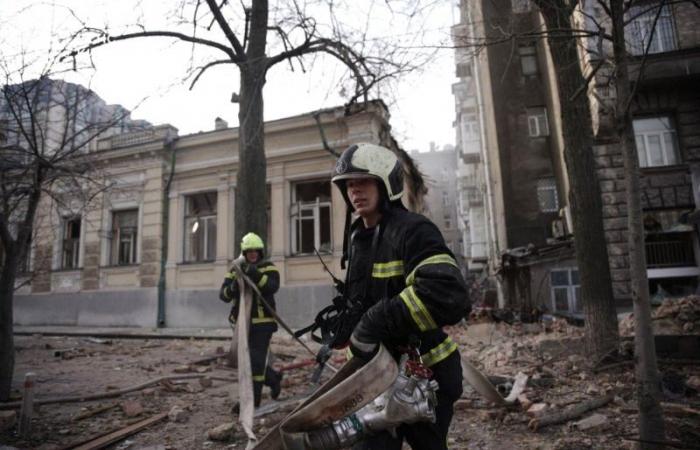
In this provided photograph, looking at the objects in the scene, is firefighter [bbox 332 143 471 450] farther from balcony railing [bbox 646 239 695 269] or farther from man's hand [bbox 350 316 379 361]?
balcony railing [bbox 646 239 695 269]

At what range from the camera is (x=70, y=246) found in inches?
716

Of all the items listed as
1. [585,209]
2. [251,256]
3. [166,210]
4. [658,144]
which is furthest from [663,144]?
[166,210]

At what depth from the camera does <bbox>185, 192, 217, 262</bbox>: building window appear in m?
16.1

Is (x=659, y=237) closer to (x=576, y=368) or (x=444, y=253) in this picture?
(x=576, y=368)

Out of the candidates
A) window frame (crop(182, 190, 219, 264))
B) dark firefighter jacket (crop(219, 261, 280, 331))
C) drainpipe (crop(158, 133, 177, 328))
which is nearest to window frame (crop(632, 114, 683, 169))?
dark firefighter jacket (crop(219, 261, 280, 331))

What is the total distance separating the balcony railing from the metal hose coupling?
13.1m

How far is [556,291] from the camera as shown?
14.7m

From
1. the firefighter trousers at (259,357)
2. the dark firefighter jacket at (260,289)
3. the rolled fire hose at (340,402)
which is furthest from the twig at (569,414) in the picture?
the dark firefighter jacket at (260,289)

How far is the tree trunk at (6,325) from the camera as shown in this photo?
5007mm

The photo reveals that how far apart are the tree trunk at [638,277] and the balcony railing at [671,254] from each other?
10990 mm

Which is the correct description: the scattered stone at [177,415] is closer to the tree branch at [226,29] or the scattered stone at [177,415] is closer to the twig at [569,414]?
the twig at [569,414]

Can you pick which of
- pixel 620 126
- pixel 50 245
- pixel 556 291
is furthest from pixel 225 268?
pixel 620 126

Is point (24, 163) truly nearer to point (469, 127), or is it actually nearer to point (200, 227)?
point (200, 227)

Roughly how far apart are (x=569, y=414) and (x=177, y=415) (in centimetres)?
407
